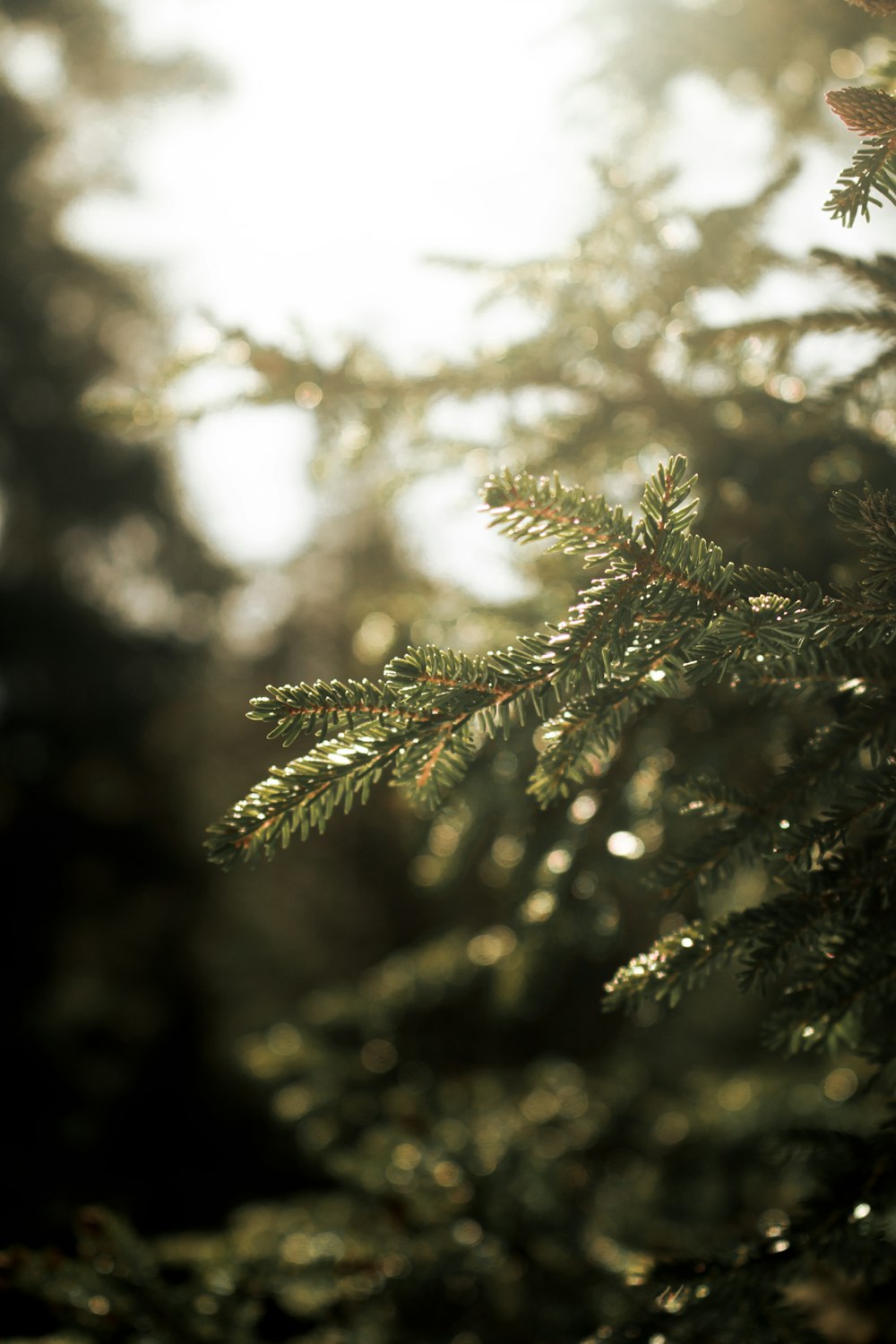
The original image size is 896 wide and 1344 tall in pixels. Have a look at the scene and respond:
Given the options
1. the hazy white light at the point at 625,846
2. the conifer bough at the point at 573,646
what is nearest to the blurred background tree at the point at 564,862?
the hazy white light at the point at 625,846

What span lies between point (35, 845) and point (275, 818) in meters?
7.18

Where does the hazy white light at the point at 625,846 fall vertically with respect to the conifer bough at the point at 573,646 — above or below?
above

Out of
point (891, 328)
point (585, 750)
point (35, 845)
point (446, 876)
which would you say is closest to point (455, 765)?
point (585, 750)

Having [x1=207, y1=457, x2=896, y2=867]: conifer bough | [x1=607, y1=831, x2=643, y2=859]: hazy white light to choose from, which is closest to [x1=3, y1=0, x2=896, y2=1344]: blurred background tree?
[x1=607, y1=831, x2=643, y2=859]: hazy white light

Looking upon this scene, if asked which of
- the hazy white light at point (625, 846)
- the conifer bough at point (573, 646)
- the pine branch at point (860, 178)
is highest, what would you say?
the pine branch at point (860, 178)

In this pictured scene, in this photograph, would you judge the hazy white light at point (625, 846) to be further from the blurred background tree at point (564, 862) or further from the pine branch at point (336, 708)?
the pine branch at point (336, 708)

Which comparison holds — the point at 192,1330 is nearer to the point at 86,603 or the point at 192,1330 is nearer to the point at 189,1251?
the point at 189,1251

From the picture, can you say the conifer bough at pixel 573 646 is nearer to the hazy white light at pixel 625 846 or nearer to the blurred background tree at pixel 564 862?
the blurred background tree at pixel 564 862

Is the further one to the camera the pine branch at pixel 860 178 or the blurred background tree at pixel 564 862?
the blurred background tree at pixel 564 862

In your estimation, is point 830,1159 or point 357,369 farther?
point 357,369

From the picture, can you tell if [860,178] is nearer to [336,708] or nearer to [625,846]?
[336,708]

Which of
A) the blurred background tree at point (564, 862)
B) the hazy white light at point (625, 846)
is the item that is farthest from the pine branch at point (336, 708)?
the hazy white light at point (625, 846)

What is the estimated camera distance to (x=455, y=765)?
2.97ft

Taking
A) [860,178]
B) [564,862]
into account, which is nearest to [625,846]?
[564,862]
